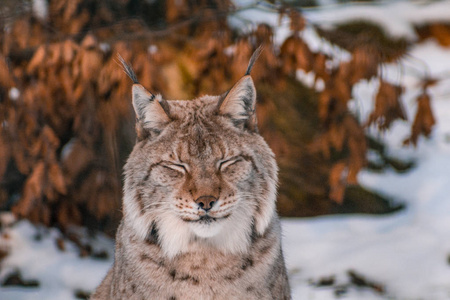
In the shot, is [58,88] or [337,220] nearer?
[58,88]

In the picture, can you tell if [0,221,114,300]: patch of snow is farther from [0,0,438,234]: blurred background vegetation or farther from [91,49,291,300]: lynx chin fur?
[91,49,291,300]: lynx chin fur

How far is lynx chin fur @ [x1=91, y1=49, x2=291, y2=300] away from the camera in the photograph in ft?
8.70

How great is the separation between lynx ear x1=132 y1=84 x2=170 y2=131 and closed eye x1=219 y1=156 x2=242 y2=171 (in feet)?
1.25

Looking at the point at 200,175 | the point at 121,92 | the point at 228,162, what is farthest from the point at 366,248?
the point at 200,175

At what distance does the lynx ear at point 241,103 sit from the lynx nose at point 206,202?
0.50 meters

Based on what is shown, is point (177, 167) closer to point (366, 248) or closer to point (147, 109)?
point (147, 109)

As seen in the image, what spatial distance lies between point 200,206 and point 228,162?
288 mm

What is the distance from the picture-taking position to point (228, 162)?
2.72 metres

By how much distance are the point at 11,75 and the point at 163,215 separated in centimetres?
265

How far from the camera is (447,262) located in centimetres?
493

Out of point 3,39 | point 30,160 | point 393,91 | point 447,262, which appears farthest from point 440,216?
point 3,39

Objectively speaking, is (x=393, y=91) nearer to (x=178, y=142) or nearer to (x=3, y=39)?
(x=178, y=142)

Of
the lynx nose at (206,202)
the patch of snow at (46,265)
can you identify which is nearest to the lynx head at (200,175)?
the lynx nose at (206,202)

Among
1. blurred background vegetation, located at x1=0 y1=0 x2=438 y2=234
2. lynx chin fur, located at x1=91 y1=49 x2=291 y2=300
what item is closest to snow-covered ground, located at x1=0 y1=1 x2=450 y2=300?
blurred background vegetation, located at x1=0 y1=0 x2=438 y2=234
